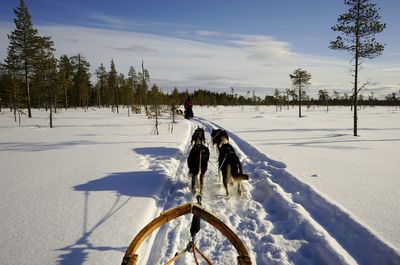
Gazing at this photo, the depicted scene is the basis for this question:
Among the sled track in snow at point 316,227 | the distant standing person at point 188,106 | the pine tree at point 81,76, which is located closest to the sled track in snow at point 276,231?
the sled track in snow at point 316,227

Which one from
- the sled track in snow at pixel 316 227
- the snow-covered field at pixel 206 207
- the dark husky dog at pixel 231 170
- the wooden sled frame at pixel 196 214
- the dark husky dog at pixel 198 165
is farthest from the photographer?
Result: the dark husky dog at pixel 198 165

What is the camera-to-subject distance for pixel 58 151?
11.1 metres

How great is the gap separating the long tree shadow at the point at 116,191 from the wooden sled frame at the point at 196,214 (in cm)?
128

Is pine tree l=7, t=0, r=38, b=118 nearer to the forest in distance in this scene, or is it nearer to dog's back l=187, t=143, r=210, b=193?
the forest in distance

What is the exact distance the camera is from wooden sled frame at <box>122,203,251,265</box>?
2357 millimetres

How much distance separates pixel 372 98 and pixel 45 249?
15338 cm

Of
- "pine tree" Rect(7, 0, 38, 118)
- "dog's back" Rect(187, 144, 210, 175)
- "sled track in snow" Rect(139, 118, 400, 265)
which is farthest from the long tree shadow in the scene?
"pine tree" Rect(7, 0, 38, 118)

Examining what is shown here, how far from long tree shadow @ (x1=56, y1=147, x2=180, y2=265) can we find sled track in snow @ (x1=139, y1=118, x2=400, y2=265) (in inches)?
19.0

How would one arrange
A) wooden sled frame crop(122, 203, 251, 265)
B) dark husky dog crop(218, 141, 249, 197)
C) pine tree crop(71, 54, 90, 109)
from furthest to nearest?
pine tree crop(71, 54, 90, 109), dark husky dog crop(218, 141, 249, 197), wooden sled frame crop(122, 203, 251, 265)

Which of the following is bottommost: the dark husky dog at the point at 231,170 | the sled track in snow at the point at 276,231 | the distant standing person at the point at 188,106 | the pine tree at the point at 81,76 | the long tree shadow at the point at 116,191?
the sled track in snow at the point at 276,231

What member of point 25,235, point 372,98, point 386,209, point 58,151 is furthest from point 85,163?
point 372,98

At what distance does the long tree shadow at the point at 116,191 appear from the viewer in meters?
3.49

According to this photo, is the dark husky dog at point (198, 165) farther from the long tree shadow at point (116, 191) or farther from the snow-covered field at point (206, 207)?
the long tree shadow at point (116, 191)

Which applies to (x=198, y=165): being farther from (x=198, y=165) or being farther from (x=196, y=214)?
(x=196, y=214)
